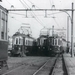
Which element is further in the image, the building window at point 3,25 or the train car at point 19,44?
the train car at point 19,44

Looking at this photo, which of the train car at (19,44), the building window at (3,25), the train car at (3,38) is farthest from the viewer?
the train car at (19,44)

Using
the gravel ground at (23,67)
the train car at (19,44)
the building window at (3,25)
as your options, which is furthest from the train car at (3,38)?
the train car at (19,44)

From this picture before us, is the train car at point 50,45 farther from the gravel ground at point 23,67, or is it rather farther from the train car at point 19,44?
the gravel ground at point 23,67

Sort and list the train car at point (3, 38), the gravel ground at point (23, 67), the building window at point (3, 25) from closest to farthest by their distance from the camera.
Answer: the train car at point (3, 38) < the building window at point (3, 25) < the gravel ground at point (23, 67)

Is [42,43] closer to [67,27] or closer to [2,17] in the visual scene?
[67,27]

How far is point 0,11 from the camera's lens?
11.3 metres

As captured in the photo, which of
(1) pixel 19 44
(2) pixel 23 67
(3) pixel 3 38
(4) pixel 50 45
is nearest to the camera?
(3) pixel 3 38

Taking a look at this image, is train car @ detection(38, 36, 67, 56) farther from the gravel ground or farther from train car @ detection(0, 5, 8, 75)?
train car @ detection(0, 5, 8, 75)

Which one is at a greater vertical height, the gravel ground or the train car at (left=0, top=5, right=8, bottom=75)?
the train car at (left=0, top=5, right=8, bottom=75)

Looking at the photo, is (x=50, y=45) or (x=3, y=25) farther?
(x=50, y=45)

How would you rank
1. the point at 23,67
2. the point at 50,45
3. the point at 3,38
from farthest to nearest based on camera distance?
1. the point at 50,45
2. the point at 23,67
3. the point at 3,38

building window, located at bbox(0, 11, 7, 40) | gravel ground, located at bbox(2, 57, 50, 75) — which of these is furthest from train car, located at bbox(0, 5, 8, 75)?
gravel ground, located at bbox(2, 57, 50, 75)

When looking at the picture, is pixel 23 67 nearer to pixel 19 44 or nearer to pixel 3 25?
pixel 3 25

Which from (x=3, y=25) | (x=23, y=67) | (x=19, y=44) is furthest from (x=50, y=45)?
(x=3, y=25)
